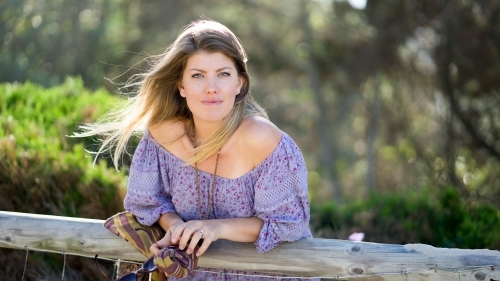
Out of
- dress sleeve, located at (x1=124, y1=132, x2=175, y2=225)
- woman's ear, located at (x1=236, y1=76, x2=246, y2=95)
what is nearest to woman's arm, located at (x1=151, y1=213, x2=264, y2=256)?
dress sleeve, located at (x1=124, y1=132, x2=175, y2=225)

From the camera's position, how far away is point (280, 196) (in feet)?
8.52

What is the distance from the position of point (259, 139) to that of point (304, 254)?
1.61 ft

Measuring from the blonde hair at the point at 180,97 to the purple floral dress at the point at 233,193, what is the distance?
104 millimetres

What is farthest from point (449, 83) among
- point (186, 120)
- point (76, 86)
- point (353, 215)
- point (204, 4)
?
point (204, 4)

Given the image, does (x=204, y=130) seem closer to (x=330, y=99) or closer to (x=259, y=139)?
(x=259, y=139)

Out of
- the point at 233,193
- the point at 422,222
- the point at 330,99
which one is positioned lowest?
the point at 330,99

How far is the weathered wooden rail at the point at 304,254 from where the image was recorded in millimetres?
2453

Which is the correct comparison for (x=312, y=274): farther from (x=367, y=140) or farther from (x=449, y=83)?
(x=367, y=140)

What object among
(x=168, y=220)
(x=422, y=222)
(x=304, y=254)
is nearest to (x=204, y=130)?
(x=168, y=220)

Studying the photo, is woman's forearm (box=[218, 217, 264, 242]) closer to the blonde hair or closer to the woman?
the woman

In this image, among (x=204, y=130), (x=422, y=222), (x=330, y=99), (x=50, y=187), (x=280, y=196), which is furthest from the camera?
(x=330, y=99)

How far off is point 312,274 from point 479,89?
6.78 meters

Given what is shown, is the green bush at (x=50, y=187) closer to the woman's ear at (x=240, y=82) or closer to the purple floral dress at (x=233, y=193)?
the purple floral dress at (x=233, y=193)

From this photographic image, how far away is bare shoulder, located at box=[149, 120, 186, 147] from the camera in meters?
2.87
